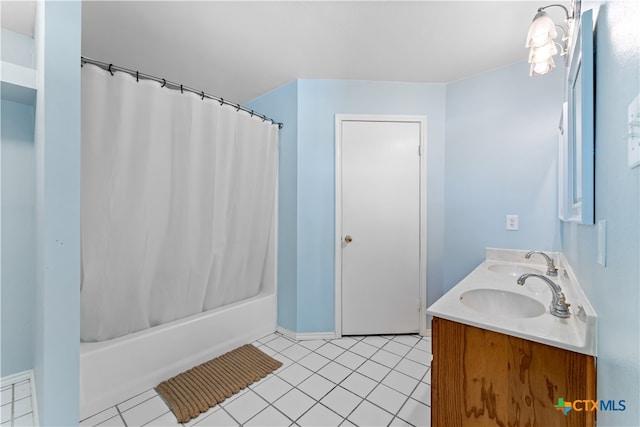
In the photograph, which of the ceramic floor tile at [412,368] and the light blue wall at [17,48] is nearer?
the light blue wall at [17,48]

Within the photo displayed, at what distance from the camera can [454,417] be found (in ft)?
3.28

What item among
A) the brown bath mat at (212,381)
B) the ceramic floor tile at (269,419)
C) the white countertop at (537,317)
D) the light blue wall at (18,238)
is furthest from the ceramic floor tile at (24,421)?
the white countertop at (537,317)

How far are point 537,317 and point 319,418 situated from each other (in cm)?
114

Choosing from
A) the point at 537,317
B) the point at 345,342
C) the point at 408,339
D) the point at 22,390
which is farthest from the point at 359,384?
the point at 22,390

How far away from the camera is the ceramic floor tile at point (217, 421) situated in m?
1.33

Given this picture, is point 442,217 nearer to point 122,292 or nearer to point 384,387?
point 384,387

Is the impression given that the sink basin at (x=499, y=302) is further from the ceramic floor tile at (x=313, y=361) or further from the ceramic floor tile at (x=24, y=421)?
the ceramic floor tile at (x=24, y=421)

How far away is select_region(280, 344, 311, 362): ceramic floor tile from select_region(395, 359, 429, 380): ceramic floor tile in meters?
0.69

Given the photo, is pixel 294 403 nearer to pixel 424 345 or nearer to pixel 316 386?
pixel 316 386

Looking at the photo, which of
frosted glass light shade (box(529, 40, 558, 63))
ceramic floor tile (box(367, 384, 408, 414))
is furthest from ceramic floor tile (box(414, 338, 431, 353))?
frosted glass light shade (box(529, 40, 558, 63))

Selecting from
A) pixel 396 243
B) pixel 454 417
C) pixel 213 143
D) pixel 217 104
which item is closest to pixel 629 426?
pixel 454 417

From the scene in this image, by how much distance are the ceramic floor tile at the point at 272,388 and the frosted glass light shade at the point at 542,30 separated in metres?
2.24

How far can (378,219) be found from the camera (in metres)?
2.25

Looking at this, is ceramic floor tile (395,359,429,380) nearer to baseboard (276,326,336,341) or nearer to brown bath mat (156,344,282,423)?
baseboard (276,326,336,341)
